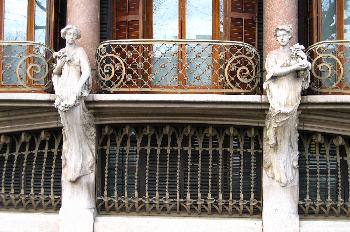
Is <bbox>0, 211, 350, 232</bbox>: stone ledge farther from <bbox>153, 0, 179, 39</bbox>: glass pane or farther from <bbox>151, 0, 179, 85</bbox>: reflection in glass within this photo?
<bbox>153, 0, 179, 39</bbox>: glass pane

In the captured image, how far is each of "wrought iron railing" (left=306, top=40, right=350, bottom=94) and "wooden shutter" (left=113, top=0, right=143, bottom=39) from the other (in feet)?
9.08

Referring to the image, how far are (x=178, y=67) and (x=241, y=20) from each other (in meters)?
1.38

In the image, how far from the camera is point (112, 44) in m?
11.2

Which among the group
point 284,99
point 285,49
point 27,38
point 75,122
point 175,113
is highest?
point 27,38

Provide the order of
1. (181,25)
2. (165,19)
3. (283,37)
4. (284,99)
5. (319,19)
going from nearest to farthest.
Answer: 1. (284,99)
2. (283,37)
3. (319,19)
4. (181,25)
5. (165,19)

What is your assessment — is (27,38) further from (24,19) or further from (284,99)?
(284,99)

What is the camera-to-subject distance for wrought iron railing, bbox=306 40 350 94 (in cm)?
1091

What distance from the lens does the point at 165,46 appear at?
11531 millimetres

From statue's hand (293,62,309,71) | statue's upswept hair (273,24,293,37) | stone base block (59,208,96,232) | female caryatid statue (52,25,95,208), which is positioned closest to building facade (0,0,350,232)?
stone base block (59,208,96,232)

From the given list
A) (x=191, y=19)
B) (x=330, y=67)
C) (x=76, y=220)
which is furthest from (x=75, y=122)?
(x=330, y=67)

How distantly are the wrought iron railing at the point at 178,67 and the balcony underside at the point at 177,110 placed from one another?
25cm

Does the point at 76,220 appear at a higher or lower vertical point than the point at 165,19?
lower

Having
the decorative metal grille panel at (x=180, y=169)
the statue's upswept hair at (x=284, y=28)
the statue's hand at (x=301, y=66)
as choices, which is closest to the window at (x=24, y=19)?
the decorative metal grille panel at (x=180, y=169)

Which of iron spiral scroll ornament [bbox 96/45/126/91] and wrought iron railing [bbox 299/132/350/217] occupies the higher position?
iron spiral scroll ornament [bbox 96/45/126/91]
